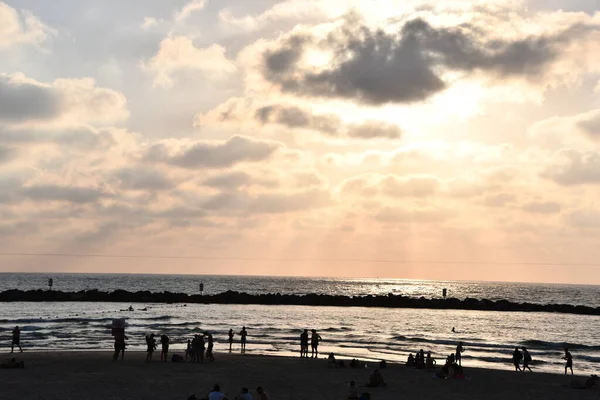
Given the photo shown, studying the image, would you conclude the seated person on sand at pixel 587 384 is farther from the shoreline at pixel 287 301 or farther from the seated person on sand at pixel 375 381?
the shoreline at pixel 287 301

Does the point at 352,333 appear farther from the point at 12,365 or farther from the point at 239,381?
the point at 12,365

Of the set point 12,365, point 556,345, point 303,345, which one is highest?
point 303,345

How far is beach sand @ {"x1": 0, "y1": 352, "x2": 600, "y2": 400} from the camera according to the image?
87.2ft

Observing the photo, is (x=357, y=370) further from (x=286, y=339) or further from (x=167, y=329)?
(x=167, y=329)

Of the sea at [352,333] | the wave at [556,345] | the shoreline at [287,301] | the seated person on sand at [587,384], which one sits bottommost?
the wave at [556,345]

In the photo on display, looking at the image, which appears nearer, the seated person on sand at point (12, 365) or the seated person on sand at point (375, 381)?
the seated person on sand at point (375, 381)

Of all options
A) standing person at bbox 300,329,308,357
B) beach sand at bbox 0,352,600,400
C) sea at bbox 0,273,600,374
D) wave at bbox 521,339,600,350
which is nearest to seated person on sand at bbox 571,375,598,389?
beach sand at bbox 0,352,600,400

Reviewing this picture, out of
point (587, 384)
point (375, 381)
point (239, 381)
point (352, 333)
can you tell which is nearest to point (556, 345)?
point (352, 333)

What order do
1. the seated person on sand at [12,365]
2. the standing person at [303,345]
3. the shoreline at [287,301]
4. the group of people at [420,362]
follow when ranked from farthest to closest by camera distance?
the shoreline at [287,301], the standing person at [303,345], the group of people at [420,362], the seated person on sand at [12,365]

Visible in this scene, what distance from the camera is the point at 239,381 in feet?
97.8

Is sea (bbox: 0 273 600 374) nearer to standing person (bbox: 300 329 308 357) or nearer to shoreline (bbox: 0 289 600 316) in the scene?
standing person (bbox: 300 329 308 357)

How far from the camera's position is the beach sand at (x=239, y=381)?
26586 mm

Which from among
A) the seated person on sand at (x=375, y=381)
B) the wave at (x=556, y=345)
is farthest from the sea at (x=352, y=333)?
the seated person on sand at (x=375, y=381)

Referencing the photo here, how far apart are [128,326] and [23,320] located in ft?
39.2
